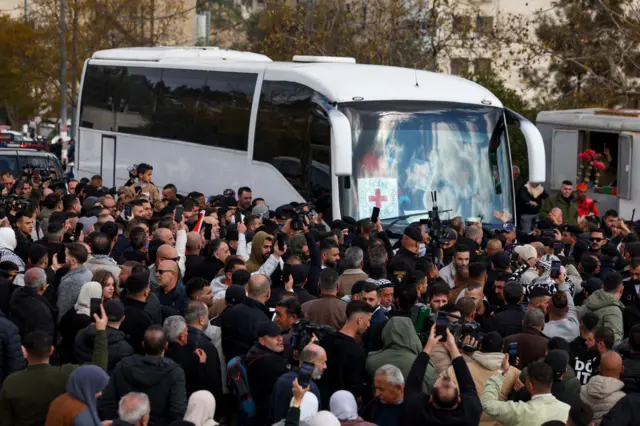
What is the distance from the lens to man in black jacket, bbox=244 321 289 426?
881 cm

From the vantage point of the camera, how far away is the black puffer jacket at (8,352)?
927cm

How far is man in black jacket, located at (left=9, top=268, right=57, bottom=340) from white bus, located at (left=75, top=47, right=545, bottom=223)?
7343 millimetres

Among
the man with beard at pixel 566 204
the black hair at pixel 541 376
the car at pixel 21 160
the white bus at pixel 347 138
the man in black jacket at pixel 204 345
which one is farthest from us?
the car at pixel 21 160

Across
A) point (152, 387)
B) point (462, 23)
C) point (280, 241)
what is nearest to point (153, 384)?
point (152, 387)

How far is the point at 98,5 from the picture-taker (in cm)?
4806

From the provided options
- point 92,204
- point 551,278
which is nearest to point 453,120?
point 92,204

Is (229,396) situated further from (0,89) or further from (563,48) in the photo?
(0,89)

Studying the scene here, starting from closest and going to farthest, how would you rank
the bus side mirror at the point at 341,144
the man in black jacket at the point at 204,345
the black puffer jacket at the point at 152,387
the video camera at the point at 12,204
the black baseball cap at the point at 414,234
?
the black puffer jacket at the point at 152,387
the man in black jacket at the point at 204,345
the black baseball cap at the point at 414,234
the video camera at the point at 12,204
the bus side mirror at the point at 341,144

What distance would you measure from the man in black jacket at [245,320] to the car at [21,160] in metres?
13.7

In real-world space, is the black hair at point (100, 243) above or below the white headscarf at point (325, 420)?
above

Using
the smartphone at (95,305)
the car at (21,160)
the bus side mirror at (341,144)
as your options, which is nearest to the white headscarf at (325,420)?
the smartphone at (95,305)

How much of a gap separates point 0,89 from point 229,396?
5425cm

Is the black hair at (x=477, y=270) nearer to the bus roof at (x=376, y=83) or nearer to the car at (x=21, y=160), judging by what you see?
the bus roof at (x=376, y=83)

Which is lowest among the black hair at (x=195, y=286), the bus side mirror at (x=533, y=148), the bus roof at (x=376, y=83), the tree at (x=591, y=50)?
the black hair at (x=195, y=286)
